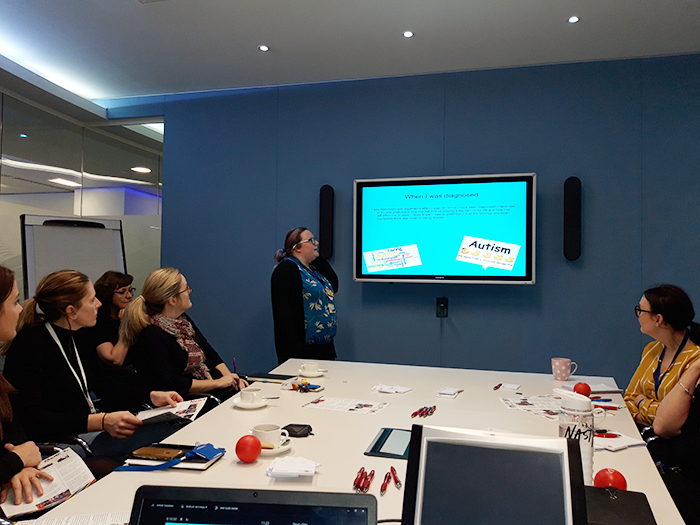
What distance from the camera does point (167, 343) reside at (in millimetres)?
2656

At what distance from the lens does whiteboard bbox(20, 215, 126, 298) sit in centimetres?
383

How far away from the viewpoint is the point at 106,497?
1.18 metres

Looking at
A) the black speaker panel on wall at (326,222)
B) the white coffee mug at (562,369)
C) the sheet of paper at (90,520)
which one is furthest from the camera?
the black speaker panel on wall at (326,222)

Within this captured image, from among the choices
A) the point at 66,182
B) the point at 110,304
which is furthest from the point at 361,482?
the point at 66,182

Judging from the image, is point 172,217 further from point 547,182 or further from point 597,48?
point 597,48

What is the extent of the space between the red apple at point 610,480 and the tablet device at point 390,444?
47 centimetres

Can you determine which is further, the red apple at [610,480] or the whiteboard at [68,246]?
the whiteboard at [68,246]

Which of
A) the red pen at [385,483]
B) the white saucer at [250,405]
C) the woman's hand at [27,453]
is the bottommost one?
the woman's hand at [27,453]

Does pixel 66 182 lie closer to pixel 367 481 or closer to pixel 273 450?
pixel 273 450

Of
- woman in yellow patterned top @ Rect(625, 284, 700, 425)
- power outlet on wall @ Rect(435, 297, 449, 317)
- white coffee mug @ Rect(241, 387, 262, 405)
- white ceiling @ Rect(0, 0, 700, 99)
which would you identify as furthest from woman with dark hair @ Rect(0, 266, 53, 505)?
power outlet on wall @ Rect(435, 297, 449, 317)

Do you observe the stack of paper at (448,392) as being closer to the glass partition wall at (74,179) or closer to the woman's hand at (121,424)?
the woman's hand at (121,424)

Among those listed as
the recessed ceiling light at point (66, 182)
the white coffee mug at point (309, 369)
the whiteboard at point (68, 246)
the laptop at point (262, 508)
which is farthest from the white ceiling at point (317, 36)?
the laptop at point (262, 508)

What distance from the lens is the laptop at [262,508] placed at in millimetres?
713

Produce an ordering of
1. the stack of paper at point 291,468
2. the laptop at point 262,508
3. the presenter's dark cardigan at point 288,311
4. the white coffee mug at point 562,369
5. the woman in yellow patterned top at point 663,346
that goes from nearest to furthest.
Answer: the laptop at point 262,508, the stack of paper at point 291,468, the woman in yellow patterned top at point 663,346, the white coffee mug at point 562,369, the presenter's dark cardigan at point 288,311
